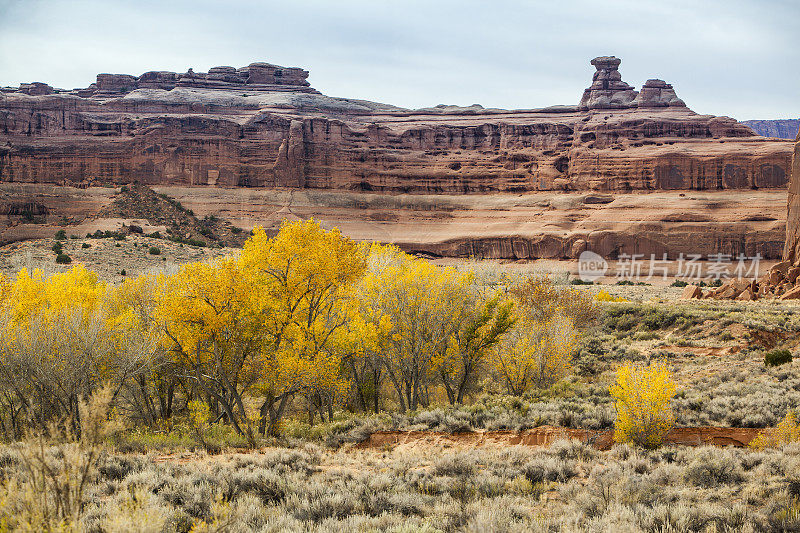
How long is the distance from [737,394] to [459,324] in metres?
9.02

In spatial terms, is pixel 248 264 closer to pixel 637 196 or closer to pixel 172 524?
pixel 172 524

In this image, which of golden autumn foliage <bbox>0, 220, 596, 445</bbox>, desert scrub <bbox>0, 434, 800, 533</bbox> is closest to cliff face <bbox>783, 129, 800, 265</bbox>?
golden autumn foliage <bbox>0, 220, 596, 445</bbox>

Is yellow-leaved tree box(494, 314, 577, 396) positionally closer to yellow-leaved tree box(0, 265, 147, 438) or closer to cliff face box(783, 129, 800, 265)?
yellow-leaved tree box(0, 265, 147, 438)

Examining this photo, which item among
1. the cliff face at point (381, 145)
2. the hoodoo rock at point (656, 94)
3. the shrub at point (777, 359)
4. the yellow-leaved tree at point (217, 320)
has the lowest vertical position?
the shrub at point (777, 359)

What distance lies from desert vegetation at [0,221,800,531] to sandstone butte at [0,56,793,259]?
54.4 metres

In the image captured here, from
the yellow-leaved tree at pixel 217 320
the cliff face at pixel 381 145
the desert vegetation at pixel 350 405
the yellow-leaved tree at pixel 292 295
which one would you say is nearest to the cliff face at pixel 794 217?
the desert vegetation at pixel 350 405

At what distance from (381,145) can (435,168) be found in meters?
11.0

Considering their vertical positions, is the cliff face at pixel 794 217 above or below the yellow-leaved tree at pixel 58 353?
above

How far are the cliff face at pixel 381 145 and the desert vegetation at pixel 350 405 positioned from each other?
2582 inches

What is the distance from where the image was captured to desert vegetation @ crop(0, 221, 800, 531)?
7324mm

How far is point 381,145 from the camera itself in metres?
103

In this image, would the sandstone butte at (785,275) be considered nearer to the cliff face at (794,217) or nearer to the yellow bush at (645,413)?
the cliff face at (794,217)

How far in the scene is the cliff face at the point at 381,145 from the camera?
8819 cm

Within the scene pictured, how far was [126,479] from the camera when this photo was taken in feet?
29.5
